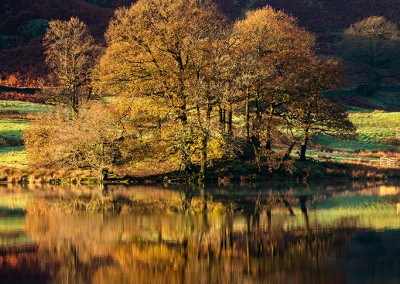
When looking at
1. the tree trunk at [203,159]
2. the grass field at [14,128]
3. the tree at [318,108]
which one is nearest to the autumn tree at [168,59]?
the tree trunk at [203,159]

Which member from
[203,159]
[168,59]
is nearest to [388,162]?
[203,159]

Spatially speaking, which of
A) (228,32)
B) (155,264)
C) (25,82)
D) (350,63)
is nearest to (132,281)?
(155,264)

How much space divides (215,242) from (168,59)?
25131 mm

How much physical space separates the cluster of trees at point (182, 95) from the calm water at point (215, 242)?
9.11m

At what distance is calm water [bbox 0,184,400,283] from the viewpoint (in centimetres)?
2089

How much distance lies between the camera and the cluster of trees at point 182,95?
4816 centimetres

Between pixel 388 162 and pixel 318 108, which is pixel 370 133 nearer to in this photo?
pixel 388 162

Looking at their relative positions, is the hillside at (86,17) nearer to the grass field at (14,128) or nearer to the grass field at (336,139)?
the grass field at (14,128)

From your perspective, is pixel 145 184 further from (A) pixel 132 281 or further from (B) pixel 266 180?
(A) pixel 132 281

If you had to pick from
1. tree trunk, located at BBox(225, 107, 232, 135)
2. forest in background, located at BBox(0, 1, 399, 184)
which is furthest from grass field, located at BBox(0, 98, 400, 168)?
tree trunk, located at BBox(225, 107, 232, 135)

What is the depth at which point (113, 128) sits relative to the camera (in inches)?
2046

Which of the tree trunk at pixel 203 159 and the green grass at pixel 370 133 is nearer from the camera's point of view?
the tree trunk at pixel 203 159

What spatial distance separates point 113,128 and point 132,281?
3260 cm

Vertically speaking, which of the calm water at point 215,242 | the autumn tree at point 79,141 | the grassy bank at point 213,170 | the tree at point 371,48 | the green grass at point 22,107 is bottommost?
the calm water at point 215,242
